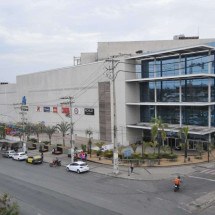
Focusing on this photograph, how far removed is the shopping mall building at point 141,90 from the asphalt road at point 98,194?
1113 centimetres

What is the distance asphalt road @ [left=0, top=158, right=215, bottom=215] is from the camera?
83.9ft

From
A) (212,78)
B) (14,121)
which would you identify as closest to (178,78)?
(212,78)

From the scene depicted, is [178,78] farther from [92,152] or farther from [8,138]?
[8,138]

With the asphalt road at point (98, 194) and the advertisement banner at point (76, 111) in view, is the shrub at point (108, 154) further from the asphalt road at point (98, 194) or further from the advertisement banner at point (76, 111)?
the advertisement banner at point (76, 111)

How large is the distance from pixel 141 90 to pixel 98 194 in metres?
32.0

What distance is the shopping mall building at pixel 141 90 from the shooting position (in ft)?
165

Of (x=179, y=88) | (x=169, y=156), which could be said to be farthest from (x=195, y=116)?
(x=169, y=156)

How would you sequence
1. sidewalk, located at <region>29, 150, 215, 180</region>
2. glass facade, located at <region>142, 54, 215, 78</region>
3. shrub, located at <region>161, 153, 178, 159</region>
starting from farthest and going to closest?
glass facade, located at <region>142, 54, 215, 78</region> → shrub, located at <region>161, 153, 178, 159</region> → sidewalk, located at <region>29, 150, 215, 180</region>

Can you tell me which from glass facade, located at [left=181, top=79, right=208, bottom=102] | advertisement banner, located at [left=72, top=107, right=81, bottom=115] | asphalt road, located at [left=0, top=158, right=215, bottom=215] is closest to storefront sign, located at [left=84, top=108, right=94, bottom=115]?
advertisement banner, located at [left=72, top=107, right=81, bottom=115]

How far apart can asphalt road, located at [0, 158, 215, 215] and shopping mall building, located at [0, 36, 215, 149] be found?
11132 millimetres

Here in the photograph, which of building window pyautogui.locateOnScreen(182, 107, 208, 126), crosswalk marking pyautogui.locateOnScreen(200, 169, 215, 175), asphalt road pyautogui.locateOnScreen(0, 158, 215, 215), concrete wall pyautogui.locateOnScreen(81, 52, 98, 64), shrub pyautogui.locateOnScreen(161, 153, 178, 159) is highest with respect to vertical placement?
concrete wall pyautogui.locateOnScreen(81, 52, 98, 64)

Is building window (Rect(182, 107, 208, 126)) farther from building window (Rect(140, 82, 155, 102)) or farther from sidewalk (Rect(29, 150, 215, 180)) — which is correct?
→ sidewalk (Rect(29, 150, 215, 180))

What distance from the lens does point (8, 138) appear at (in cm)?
7525

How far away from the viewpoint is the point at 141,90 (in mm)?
59406
